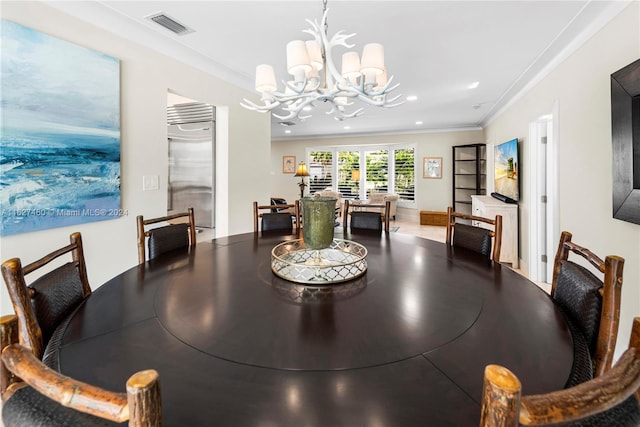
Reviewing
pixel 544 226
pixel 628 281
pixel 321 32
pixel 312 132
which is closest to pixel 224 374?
pixel 321 32

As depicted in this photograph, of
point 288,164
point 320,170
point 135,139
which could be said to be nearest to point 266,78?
point 135,139

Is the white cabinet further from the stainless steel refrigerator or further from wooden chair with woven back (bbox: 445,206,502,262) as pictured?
the stainless steel refrigerator

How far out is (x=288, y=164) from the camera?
983 centimetres

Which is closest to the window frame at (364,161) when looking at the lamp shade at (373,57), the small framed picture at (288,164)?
the small framed picture at (288,164)

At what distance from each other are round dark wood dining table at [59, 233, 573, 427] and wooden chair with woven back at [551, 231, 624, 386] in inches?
2.0

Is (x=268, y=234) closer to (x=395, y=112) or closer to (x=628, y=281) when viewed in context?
(x=628, y=281)

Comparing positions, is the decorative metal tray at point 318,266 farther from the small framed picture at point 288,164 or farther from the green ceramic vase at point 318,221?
the small framed picture at point 288,164

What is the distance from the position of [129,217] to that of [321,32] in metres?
2.07

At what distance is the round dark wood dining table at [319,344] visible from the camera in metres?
0.65

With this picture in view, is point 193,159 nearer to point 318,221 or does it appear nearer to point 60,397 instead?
point 318,221

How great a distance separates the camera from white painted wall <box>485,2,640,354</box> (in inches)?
79.9

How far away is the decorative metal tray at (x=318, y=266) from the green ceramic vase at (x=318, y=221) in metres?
0.10

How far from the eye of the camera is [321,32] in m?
1.90

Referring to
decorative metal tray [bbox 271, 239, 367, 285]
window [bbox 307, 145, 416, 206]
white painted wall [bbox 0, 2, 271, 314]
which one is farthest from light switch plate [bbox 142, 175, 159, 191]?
window [bbox 307, 145, 416, 206]
